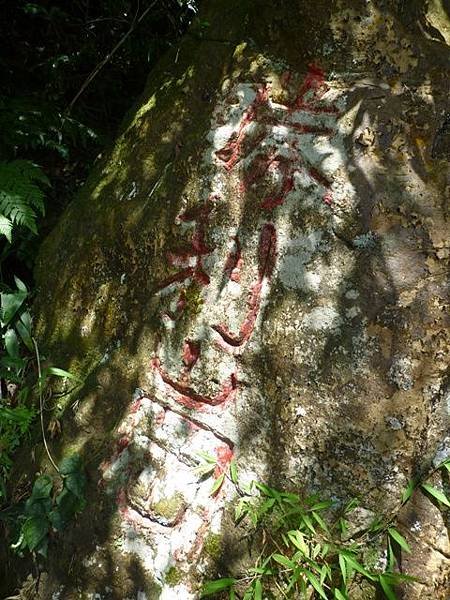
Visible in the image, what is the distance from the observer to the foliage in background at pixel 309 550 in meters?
1.92

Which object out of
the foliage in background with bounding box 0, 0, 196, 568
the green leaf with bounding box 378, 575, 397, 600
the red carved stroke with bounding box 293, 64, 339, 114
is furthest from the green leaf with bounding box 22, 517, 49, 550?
the red carved stroke with bounding box 293, 64, 339, 114

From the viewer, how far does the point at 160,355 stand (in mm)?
2357

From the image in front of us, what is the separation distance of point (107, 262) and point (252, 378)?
89 cm

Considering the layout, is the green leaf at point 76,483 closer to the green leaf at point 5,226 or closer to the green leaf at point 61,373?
the green leaf at point 61,373

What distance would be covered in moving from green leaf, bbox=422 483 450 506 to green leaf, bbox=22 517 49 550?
4.62 ft

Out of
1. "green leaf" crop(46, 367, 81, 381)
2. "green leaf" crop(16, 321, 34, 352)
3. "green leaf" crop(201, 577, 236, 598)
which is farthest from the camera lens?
"green leaf" crop(16, 321, 34, 352)

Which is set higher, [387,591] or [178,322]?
[178,322]

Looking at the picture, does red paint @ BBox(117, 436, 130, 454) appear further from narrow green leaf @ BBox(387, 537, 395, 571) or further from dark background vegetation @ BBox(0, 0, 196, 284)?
dark background vegetation @ BBox(0, 0, 196, 284)

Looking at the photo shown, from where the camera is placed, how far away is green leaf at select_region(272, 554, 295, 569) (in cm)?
195

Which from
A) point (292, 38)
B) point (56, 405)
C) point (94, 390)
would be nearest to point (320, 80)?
point (292, 38)

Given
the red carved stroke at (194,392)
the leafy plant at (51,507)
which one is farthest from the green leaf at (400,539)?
the leafy plant at (51,507)

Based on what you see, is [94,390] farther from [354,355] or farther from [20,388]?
[354,355]

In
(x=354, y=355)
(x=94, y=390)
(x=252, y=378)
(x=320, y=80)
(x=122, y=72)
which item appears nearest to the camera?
(x=354, y=355)

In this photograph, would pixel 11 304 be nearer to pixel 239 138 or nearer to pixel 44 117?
pixel 44 117
